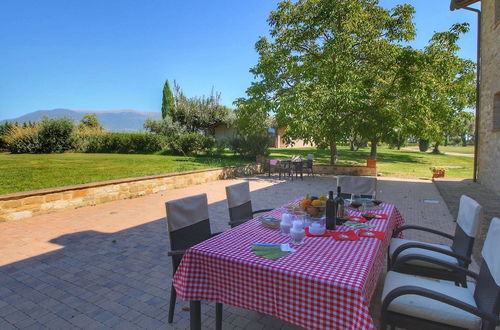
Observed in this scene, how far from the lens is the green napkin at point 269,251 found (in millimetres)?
1806

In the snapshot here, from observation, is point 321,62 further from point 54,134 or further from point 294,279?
point 54,134

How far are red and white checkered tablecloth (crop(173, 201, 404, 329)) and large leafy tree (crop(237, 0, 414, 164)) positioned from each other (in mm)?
8713

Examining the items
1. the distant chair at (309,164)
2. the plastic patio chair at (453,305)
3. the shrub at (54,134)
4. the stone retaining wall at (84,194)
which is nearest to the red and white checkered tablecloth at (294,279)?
the plastic patio chair at (453,305)

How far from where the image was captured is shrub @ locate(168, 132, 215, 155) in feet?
56.9

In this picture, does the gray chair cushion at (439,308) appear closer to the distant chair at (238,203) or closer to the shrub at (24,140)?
the distant chair at (238,203)

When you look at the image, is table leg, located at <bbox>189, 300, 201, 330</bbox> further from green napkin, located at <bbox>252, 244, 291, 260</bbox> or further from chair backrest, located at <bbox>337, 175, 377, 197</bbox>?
chair backrest, located at <bbox>337, 175, 377, 197</bbox>

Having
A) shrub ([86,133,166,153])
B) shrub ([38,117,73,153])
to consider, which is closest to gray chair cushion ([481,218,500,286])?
shrub ([86,133,166,153])

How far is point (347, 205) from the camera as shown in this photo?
3188mm

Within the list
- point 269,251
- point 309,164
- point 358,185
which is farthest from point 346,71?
point 269,251

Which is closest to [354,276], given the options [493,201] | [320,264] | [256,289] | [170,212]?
[320,264]

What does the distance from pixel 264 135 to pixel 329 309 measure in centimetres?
1380

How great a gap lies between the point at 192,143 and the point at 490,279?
653 inches

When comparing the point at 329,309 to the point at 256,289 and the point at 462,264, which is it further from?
the point at 462,264

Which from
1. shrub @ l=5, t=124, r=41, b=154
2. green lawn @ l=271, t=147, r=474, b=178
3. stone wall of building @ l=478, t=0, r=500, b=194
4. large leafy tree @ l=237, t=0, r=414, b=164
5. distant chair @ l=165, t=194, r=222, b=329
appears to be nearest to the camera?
distant chair @ l=165, t=194, r=222, b=329
